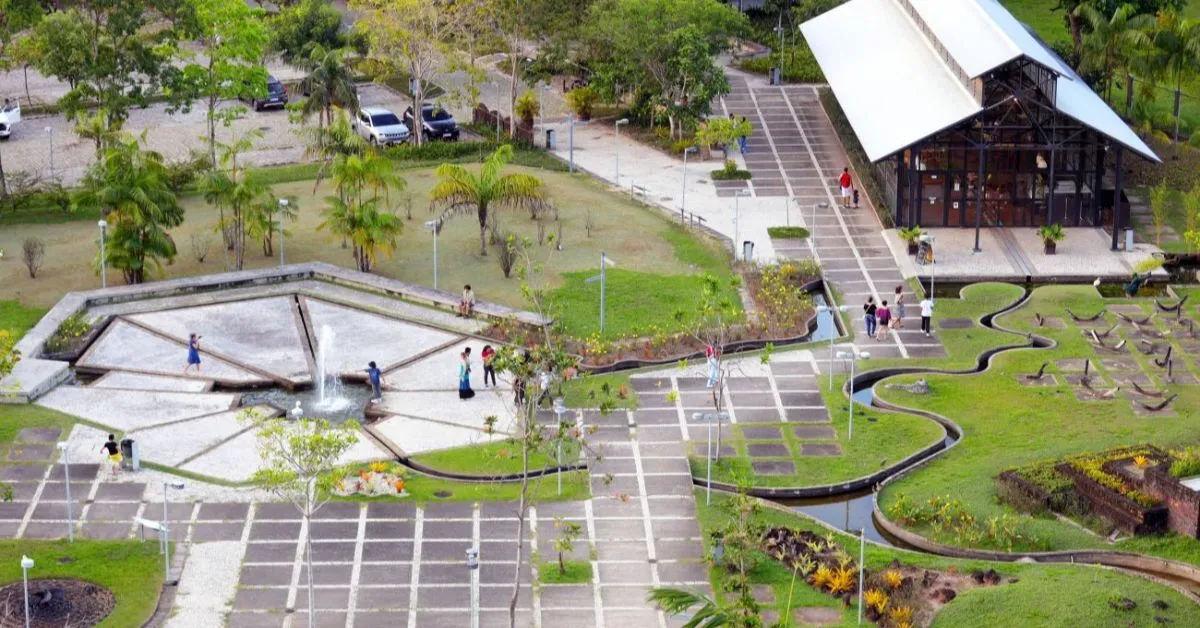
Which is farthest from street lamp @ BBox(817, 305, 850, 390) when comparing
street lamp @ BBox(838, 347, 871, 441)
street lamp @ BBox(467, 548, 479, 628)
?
street lamp @ BBox(467, 548, 479, 628)

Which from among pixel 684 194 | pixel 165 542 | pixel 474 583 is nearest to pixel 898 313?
pixel 684 194

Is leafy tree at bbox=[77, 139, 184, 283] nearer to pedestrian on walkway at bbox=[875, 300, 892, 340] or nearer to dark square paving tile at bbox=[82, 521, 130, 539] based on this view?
dark square paving tile at bbox=[82, 521, 130, 539]

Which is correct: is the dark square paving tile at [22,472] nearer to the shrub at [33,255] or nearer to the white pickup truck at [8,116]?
the shrub at [33,255]

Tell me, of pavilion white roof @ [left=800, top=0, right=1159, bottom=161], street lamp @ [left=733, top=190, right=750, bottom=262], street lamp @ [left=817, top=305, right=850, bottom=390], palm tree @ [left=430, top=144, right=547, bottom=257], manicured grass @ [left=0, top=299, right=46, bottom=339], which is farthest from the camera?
pavilion white roof @ [left=800, top=0, right=1159, bottom=161]

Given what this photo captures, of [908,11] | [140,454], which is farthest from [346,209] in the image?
[908,11]

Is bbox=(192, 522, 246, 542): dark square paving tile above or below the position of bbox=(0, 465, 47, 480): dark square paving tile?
below

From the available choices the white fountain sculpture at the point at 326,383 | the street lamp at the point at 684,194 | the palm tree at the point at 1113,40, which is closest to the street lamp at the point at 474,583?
the white fountain sculpture at the point at 326,383
